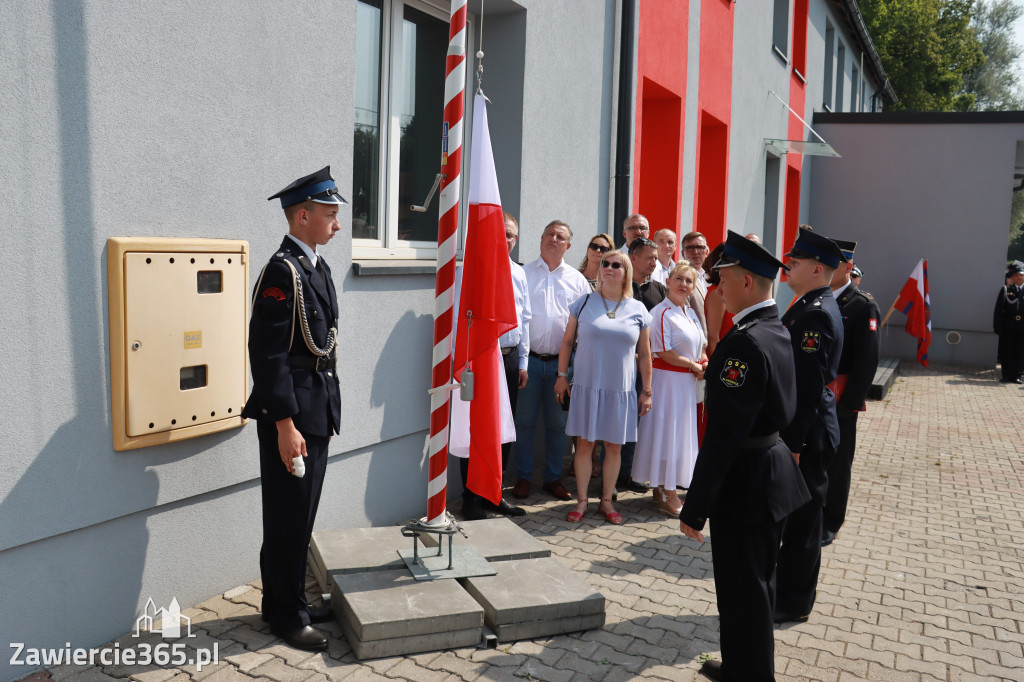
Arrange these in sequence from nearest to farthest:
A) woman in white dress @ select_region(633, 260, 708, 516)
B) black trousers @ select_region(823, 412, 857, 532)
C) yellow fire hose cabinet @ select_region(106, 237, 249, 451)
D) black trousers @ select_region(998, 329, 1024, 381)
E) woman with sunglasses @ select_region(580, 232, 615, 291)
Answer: yellow fire hose cabinet @ select_region(106, 237, 249, 451), black trousers @ select_region(823, 412, 857, 532), woman in white dress @ select_region(633, 260, 708, 516), woman with sunglasses @ select_region(580, 232, 615, 291), black trousers @ select_region(998, 329, 1024, 381)

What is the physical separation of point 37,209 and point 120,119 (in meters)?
0.58

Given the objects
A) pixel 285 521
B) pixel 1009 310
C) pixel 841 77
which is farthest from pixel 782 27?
pixel 285 521

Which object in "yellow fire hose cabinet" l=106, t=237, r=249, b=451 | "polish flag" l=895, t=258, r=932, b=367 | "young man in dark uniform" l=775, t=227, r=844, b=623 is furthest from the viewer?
"polish flag" l=895, t=258, r=932, b=367

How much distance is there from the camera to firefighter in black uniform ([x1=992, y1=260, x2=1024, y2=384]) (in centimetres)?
1662

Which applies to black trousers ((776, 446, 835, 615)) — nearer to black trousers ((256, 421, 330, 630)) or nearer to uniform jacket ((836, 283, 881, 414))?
uniform jacket ((836, 283, 881, 414))

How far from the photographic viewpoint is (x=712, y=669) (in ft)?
12.9

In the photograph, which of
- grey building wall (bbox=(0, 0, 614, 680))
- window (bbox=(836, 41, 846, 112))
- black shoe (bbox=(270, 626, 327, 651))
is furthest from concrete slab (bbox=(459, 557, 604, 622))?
window (bbox=(836, 41, 846, 112))

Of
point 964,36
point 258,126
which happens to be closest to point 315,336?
point 258,126

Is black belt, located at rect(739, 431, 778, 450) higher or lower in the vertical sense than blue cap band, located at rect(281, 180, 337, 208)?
lower

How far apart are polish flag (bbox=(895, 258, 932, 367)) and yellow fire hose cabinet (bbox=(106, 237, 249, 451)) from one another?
626 inches

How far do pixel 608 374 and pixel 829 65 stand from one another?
18.1 m

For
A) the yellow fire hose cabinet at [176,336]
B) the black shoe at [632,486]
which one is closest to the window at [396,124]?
the yellow fire hose cabinet at [176,336]

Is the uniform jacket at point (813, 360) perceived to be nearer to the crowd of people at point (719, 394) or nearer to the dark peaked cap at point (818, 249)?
the crowd of people at point (719, 394)

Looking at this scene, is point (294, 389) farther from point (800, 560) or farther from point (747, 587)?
point (800, 560)
